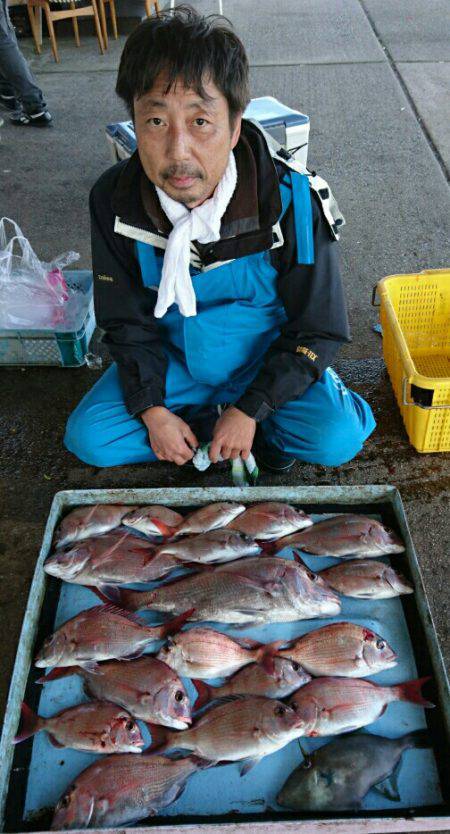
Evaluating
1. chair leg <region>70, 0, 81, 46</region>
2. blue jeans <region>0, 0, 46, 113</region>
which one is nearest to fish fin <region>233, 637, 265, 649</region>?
blue jeans <region>0, 0, 46, 113</region>

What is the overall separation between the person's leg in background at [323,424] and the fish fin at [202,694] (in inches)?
36.4

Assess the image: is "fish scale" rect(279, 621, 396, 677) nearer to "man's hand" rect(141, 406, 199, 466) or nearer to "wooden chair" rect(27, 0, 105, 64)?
"man's hand" rect(141, 406, 199, 466)

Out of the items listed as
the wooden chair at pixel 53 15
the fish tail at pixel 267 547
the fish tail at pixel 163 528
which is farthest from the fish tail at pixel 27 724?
the wooden chair at pixel 53 15

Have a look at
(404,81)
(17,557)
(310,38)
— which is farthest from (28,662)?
(310,38)

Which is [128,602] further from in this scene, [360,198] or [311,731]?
[360,198]

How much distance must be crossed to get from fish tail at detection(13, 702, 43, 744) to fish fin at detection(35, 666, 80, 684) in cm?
9

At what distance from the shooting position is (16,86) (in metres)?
5.02

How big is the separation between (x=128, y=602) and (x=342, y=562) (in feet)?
2.01

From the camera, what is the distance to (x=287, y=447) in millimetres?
2373

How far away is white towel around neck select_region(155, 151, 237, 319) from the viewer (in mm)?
1856

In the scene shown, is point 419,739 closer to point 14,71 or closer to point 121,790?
point 121,790

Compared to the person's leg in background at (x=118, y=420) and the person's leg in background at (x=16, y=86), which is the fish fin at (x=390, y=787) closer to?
the person's leg in background at (x=118, y=420)

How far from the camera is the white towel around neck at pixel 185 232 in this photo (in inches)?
73.1

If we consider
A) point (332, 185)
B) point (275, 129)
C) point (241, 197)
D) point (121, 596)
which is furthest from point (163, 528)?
point (332, 185)
